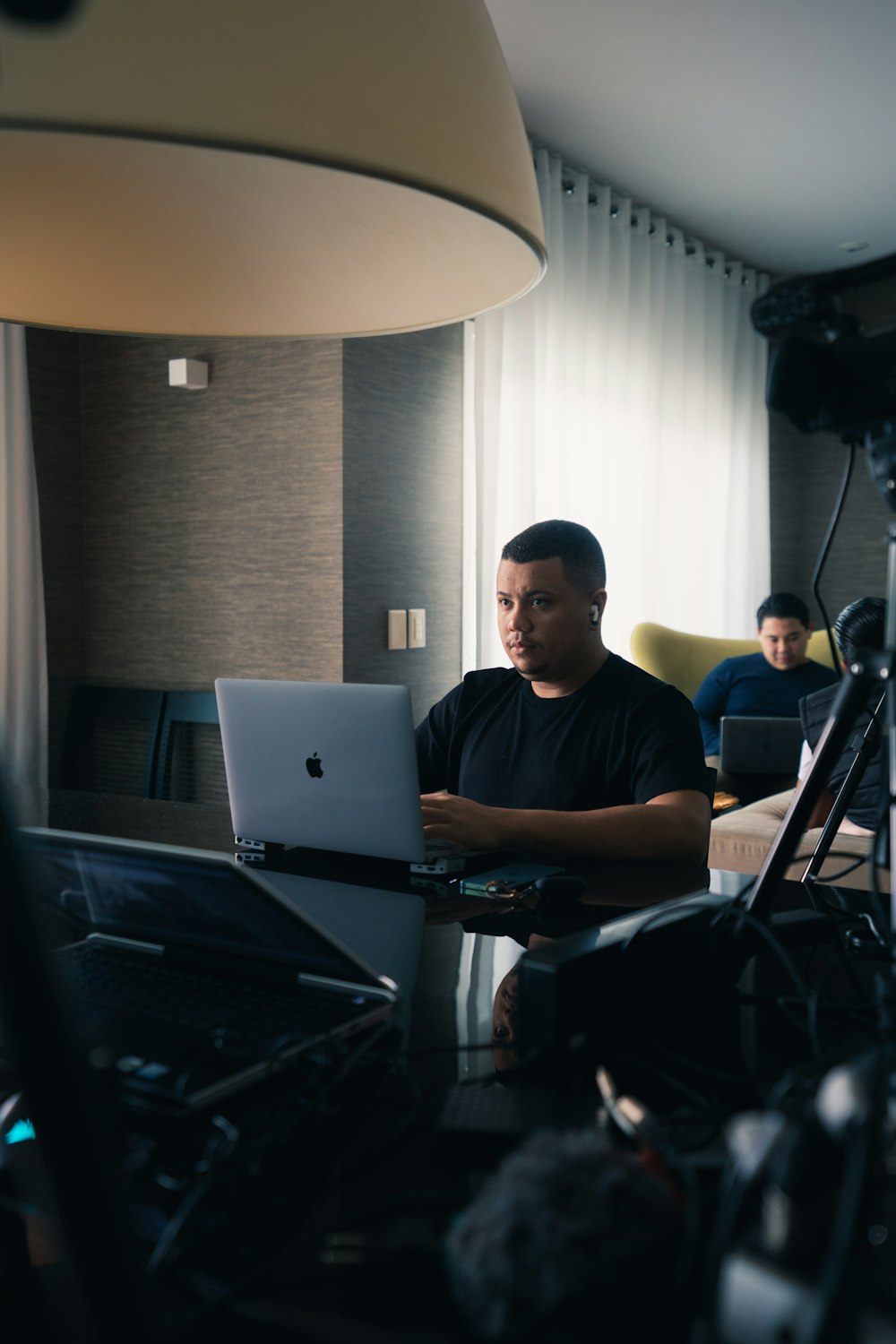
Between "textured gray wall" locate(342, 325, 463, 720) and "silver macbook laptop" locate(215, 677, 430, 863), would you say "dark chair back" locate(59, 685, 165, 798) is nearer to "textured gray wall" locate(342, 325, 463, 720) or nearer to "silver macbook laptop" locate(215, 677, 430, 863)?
"textured gray wall" locate(342, 325, 463, 720)

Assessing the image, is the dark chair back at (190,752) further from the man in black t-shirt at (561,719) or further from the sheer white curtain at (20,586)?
the man in black t-shirt at (561,719)

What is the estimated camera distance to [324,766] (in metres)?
1.58

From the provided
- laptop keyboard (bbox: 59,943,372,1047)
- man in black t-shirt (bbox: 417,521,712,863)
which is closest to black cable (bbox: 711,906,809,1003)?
laptop keyboard (bbox: 59,943,372,1047)

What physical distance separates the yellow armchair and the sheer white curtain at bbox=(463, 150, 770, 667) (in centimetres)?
13

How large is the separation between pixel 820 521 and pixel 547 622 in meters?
4.55

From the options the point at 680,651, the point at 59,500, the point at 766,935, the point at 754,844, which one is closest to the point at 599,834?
the point at 766,935

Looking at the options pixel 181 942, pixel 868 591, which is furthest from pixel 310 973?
pixel 868 591

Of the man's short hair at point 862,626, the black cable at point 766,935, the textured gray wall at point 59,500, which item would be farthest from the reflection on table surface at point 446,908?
Answer: the textured gray wall at point 59,500

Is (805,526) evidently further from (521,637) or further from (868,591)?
(521,637)

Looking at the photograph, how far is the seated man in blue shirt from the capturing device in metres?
4.53

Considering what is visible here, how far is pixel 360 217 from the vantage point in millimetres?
1085

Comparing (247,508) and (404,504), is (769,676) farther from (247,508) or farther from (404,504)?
(247,508)

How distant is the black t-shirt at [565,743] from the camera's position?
191 centimetres

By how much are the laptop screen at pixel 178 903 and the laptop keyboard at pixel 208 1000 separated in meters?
0.03
